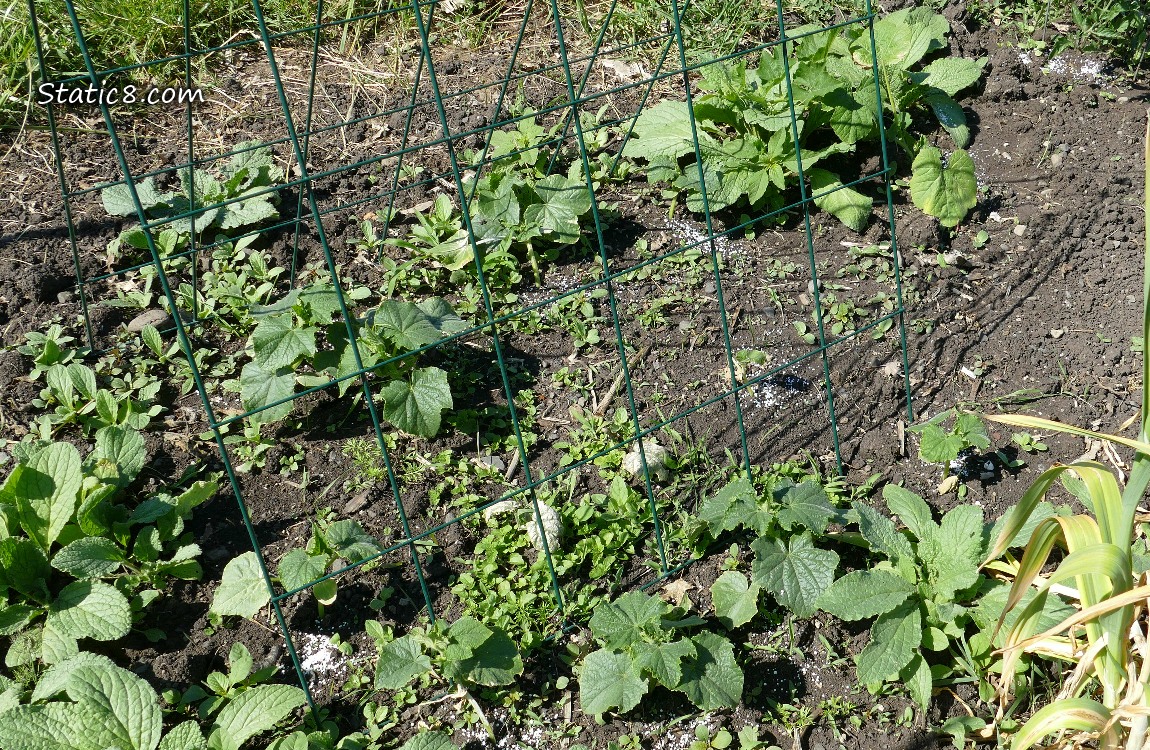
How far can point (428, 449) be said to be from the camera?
9.55ft

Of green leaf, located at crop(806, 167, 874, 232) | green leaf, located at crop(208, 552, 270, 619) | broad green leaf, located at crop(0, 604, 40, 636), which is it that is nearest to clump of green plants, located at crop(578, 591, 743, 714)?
green leaf, located at crop(208, 552, 270, 619)

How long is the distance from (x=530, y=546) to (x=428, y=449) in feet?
1.52

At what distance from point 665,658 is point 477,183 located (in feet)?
5.81

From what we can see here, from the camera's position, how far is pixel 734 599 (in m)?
2.43

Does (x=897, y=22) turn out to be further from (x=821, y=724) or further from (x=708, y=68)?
(x=821, y=724)

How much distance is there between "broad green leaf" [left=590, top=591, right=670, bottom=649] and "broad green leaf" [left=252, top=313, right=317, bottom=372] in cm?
110

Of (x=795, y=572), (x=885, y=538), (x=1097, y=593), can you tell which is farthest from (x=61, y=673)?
(x=1097, y=593)

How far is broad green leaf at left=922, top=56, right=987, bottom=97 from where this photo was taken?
3.87 meters

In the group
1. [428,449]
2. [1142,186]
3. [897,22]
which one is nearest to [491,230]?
[428,449]

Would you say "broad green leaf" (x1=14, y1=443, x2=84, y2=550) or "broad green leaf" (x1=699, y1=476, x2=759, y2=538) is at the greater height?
"broad green leaf" (x1=14, y1=443, x2=84, y2=550)

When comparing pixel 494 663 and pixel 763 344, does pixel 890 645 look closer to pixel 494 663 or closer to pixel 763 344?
pixel 494 663

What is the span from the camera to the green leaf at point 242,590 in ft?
7.63

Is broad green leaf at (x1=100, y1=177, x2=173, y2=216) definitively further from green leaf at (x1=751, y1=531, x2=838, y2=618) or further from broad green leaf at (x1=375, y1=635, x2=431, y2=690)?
green leaf at (x1=751, y1=531, x2=838, y2=618)

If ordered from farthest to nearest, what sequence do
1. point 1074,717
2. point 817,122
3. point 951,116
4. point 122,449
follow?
point 951,116
point 817,122
point 122,449
point 1074,717
